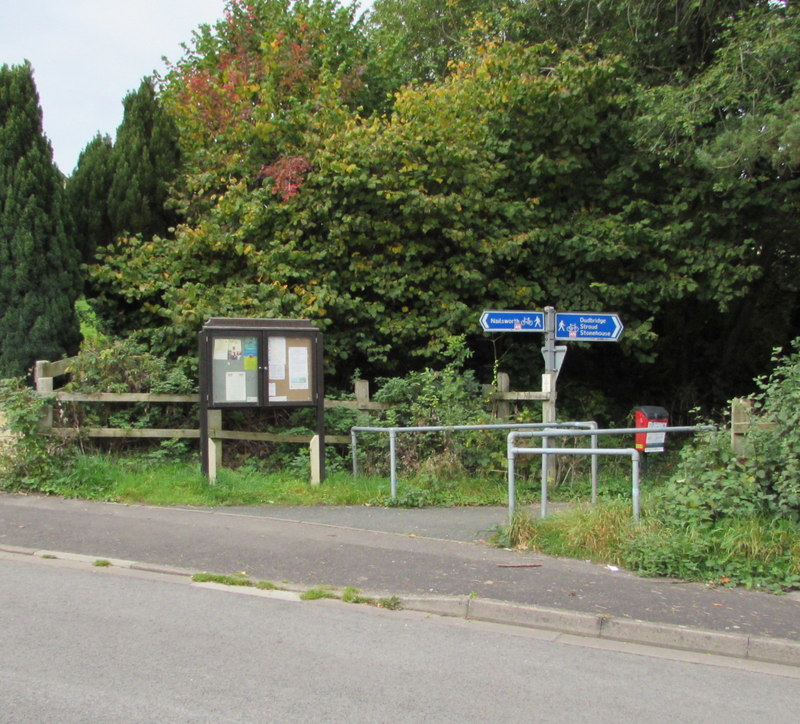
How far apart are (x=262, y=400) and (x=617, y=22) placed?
31.4 feet

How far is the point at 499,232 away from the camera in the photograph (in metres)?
13.1

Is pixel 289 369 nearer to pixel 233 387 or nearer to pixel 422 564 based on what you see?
pixel 233 387

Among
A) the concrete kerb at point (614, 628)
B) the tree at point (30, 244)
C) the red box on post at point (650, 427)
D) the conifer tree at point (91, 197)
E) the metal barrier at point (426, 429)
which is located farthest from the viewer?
the conifer tree at point (91, 197)

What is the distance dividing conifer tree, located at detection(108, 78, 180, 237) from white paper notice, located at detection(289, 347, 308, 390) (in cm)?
479

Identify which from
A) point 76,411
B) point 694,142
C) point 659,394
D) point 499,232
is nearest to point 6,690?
point 76,411

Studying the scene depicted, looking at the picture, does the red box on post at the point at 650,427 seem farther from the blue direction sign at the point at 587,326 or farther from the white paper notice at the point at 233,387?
the white paper notice at the point at 233,387

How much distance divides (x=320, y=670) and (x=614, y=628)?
2.08 m

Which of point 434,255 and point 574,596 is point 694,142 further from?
point 574,596

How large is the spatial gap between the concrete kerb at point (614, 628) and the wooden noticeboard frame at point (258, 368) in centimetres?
443

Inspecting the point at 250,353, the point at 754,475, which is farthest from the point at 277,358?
the point at 754,475

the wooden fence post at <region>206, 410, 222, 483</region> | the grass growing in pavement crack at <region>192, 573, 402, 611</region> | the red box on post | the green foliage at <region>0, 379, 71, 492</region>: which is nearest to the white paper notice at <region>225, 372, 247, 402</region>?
the wooden fence post at <region>206, 410, 222, 483</region>

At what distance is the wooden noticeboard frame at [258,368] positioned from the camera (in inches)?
387

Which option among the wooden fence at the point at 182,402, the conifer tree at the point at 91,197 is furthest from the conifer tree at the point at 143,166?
the wooden fence at the point at 182,402

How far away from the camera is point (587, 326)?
33.6 feet
